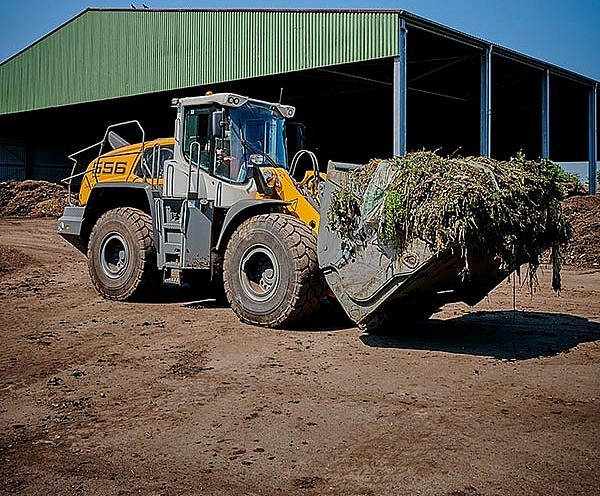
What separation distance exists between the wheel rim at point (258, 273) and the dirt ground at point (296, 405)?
474 mm

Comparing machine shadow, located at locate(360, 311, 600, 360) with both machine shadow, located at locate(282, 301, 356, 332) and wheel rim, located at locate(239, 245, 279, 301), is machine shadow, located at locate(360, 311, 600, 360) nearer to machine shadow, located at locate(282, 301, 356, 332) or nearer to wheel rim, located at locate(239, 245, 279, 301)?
machine shadow, located at locate(282, 301, 356, 332)

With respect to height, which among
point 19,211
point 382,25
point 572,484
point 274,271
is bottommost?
point 572,484

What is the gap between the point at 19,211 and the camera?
2748 centimetres

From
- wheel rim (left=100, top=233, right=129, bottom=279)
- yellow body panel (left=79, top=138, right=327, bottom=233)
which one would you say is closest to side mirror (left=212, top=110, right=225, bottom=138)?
yellow body panel (left=79, top=138, right=327, bottom=233)

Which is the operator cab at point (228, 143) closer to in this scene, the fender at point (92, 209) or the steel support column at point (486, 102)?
the fender at point (92, 209)

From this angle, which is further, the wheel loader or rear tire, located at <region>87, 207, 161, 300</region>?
rear tire, located at <region>87, 207, 161, 300</region>

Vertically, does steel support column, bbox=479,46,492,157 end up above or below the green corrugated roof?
below

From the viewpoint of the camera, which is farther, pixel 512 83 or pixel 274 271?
pixel 512 83

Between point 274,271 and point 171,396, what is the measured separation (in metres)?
2.80

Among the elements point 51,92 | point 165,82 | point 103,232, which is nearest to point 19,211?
point 51,92

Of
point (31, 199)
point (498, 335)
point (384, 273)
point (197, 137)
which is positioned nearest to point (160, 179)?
point (197, 137)

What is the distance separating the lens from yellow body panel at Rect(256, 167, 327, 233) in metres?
8.95

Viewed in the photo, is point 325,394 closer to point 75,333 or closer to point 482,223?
point 482,223

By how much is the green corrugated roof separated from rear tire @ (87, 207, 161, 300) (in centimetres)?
884
